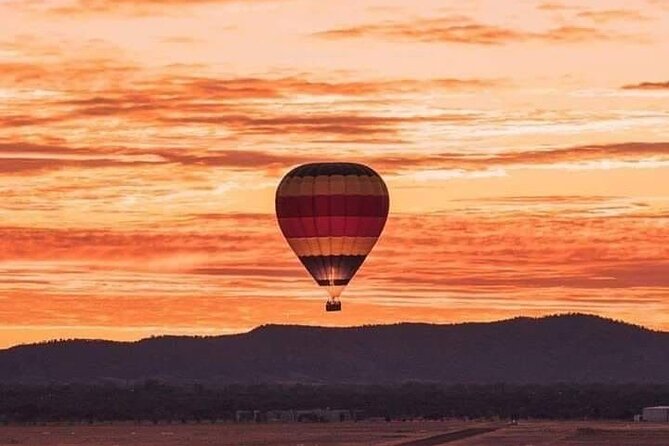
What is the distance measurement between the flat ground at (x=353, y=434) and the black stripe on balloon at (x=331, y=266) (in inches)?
350

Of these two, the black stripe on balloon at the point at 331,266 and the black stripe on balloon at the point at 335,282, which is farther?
the black stripe on balloon at the point at 331,266

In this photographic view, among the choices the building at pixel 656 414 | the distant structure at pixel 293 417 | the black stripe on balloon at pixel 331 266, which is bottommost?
the building at pixel 656 414

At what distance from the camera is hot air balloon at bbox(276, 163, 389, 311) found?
10781 centimetres

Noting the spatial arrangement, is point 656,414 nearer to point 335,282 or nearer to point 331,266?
point 331,266

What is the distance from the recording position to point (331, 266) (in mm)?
108312

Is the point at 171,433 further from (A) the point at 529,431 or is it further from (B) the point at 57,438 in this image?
(A) the point at 529,431

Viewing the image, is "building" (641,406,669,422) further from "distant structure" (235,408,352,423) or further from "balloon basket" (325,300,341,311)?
"balloon basket" (325,300,341,311)

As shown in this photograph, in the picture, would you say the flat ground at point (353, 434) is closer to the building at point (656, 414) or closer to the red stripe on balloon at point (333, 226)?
the building at point (656, 414)

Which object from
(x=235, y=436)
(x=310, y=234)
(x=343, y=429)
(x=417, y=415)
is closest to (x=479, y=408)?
(x=417, y=415)

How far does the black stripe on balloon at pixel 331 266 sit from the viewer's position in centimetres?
10825

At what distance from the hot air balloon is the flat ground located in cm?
958

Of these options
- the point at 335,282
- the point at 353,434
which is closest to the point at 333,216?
the point at 335,282

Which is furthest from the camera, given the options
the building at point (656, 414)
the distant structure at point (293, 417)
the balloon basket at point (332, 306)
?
the distant structure at point (293, 417)

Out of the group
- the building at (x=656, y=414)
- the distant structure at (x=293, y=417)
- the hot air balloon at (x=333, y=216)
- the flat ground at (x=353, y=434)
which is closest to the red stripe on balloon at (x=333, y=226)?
the hot air balloon at (x=333, y=216)
